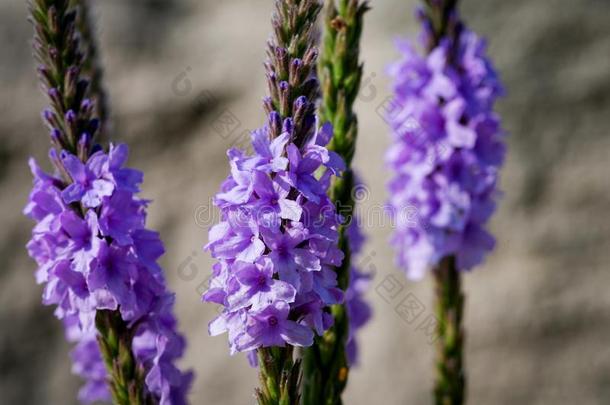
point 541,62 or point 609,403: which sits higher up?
point 541,62

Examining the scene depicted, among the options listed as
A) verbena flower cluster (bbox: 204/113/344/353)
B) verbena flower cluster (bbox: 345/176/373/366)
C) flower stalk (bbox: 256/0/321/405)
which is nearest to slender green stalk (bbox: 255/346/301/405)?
flower stalk (bbox: 256/0/321/405)

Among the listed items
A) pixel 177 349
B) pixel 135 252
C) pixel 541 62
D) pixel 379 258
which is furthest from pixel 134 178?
pixel 541 62

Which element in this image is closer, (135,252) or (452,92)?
(135,252)

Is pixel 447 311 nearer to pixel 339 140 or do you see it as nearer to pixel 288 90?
pixel 339 140

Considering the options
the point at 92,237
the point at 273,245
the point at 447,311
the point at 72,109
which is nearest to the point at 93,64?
the point at 72,109

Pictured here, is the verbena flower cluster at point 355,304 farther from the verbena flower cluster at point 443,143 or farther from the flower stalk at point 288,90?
the flower stalk at point 288,90

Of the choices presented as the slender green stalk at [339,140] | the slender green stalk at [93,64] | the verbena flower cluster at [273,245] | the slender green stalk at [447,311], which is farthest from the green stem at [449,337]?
the slender green stalk at [93,64]

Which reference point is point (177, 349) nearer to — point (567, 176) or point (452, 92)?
point (452, 92)
